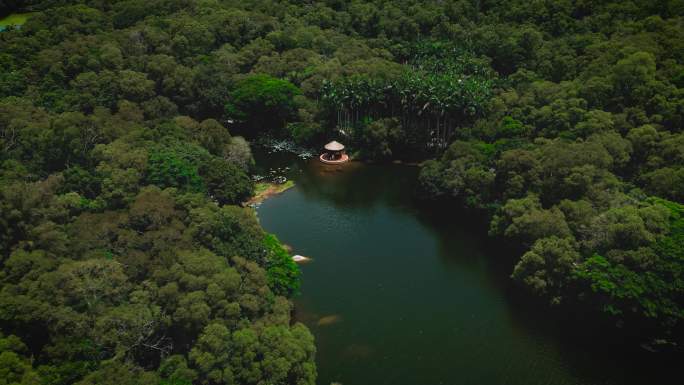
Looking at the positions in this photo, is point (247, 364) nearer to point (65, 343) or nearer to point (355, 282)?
point (65, 343)

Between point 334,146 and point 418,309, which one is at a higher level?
point 334,146

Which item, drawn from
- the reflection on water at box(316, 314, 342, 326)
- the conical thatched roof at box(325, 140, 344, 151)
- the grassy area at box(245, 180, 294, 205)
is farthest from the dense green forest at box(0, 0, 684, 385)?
the reflection on water at box(316, 314, 342, 326)

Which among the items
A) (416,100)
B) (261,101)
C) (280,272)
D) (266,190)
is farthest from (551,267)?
(261,101)

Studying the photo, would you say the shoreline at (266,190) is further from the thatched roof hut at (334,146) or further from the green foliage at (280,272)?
the green foliage at (280,272)

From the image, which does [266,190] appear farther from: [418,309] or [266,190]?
[418,309]

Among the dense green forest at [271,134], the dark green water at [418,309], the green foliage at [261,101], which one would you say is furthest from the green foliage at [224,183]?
the green foliage at [261,101]

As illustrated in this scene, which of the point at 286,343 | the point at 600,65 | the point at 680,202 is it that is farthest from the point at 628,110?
the point at 286,343

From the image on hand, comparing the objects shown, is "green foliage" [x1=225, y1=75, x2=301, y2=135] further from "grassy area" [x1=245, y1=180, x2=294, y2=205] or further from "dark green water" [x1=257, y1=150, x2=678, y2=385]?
"dark green water" [x1=257, y1=150, x2=678, y2=385]
